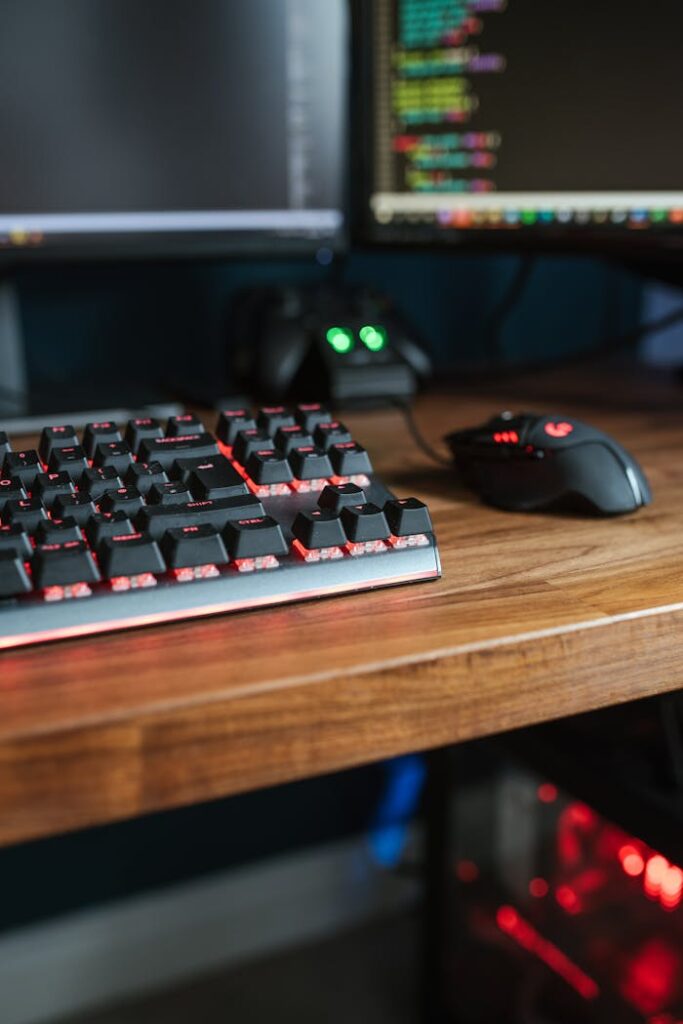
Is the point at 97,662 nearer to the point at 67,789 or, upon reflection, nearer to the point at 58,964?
the point at 67,789

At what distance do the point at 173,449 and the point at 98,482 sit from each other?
6 centimetres

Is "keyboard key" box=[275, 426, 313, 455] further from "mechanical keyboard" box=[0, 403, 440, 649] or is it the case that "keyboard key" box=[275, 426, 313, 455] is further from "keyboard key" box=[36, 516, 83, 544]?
"keyboard key" box=[36, 516, 83, 544]

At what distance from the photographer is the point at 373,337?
87 centimetres

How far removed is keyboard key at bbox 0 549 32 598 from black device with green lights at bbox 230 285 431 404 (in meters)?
0.45

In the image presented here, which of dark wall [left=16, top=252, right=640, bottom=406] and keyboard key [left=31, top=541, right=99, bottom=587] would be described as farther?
dark wall [left=16, top=252, right=640, bottom=406]

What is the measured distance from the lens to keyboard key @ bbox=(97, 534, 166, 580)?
0.42 meters

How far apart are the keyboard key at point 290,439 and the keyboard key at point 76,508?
0.42ft

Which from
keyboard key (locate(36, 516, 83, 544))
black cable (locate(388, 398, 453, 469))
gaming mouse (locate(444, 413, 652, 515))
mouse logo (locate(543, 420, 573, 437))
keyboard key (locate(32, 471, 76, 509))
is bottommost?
black cable (locate(388, 398, 453, 469))

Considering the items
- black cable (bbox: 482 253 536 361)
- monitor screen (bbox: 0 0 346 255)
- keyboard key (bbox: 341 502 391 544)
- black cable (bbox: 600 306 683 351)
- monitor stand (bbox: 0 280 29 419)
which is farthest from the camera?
black cable (bbox: 482 253 536 361)

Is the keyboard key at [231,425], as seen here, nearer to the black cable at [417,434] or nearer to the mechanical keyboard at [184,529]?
the mechanical keyboard at [184,529]

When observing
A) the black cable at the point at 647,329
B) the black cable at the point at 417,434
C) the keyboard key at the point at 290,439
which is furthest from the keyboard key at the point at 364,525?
the black cable at the point at 647,329

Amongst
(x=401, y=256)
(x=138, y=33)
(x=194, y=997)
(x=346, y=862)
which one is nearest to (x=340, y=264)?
(x=401, y=256)

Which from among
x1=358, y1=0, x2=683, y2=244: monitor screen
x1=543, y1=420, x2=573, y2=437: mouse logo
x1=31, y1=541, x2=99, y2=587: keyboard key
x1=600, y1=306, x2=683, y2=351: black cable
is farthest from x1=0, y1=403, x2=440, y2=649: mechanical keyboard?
x1=600, y1=306, x2=683, y2=351: black cable

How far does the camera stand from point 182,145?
2.76 ft
